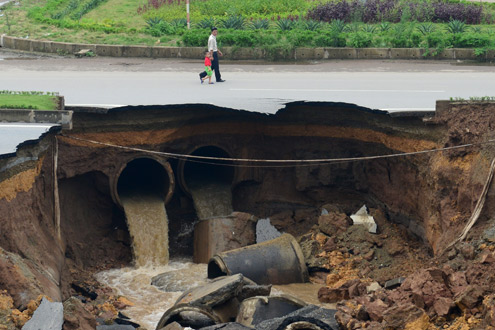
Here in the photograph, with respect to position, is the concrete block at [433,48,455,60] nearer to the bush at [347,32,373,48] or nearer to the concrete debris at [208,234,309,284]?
the bush at [347,32,373,48]

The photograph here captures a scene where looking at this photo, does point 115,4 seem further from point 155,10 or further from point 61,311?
point 61,311

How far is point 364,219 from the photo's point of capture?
55.3 feet

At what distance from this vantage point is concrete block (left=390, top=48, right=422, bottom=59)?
23359 millimetres

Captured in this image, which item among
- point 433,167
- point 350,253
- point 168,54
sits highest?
point 168,54

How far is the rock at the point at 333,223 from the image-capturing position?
1645 centimetres

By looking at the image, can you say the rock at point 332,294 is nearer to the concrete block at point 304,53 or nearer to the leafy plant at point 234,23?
the concrete block at point 304,53

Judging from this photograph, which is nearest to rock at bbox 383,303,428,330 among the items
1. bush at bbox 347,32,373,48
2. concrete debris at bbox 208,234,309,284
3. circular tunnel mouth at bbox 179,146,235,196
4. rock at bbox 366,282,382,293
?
rock at bbox 366,282,382,293

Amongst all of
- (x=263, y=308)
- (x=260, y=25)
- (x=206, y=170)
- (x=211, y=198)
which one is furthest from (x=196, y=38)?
(x=263, y=308)

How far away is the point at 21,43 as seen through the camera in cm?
2556

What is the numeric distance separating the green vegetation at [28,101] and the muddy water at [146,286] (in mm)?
3173

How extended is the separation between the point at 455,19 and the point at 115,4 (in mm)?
11003

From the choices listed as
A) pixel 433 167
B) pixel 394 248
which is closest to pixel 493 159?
pixel 433 167

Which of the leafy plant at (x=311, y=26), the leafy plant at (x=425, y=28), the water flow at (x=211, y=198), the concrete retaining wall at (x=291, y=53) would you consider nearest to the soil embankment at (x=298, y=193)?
the water flow at (x=211, y=198)

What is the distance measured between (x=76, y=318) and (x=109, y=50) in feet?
45.3
